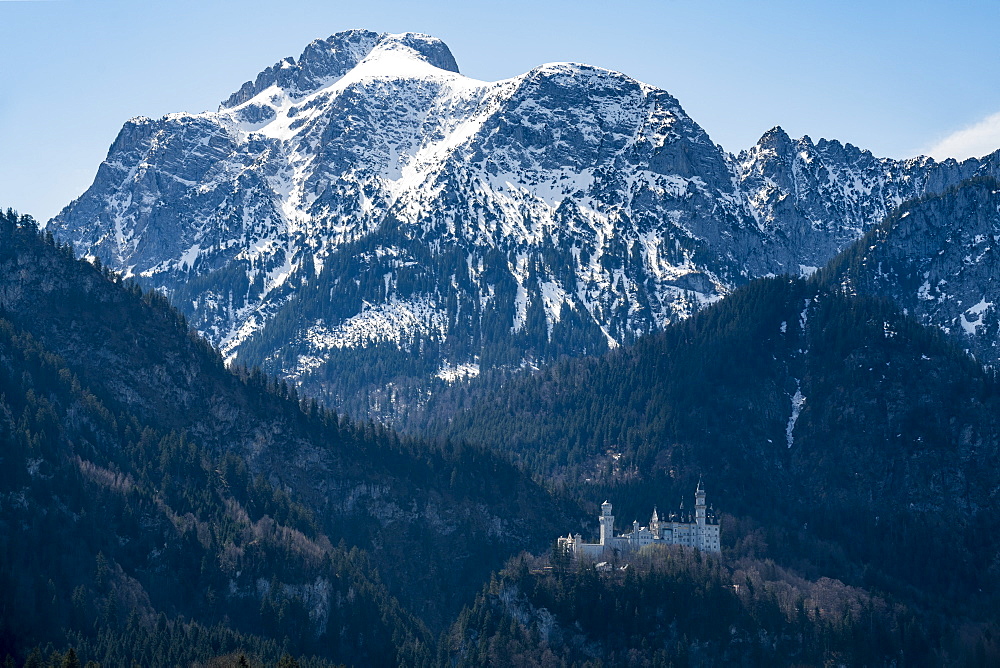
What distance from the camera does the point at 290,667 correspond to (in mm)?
191250

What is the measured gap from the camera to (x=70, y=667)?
652ft

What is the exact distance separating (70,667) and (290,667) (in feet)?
88.5
